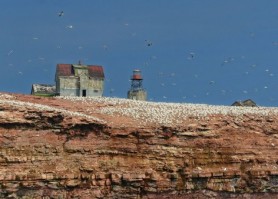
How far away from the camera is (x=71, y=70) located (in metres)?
68.8

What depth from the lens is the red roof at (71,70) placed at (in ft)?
224

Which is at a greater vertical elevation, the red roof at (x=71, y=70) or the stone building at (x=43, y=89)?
the red roof at (x=71, y=70)

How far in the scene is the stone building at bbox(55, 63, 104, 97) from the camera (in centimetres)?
6756

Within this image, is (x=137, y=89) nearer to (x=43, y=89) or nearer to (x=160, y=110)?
(x=43, y=89)

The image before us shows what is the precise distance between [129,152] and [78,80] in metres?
31.9

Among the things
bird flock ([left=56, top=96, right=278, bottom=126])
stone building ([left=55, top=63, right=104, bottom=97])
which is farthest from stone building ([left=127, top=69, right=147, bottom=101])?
bird flock ([left=56, top=96, right=278, bottom=126])

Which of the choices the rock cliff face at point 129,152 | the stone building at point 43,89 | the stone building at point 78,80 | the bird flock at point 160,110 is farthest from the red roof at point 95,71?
the rock cliff face at point 129,152

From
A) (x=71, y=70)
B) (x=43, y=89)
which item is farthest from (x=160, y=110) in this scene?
(x=43, y=89)

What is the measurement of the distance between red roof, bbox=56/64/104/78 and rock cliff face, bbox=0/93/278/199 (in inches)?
1032

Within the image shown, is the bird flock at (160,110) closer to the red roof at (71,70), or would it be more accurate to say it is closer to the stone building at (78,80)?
the stone building at (78,80)

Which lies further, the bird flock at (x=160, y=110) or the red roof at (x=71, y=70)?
the red roof at (x=71, y=70)

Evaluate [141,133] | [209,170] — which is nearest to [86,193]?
[141,133]

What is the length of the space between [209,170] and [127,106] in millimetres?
8248

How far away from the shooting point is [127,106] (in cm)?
4300
